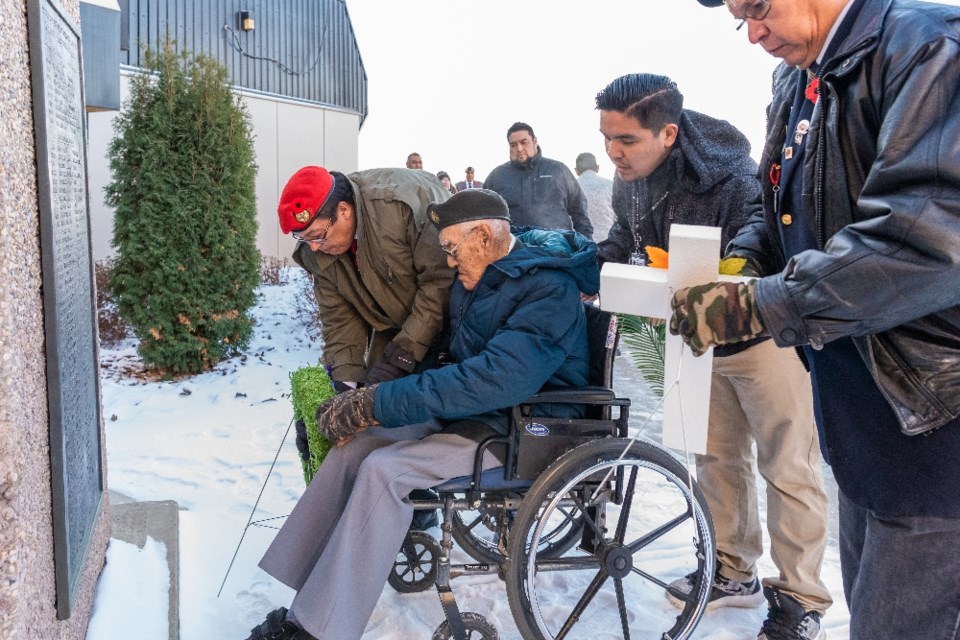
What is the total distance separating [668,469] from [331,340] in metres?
1.63

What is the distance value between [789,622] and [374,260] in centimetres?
199

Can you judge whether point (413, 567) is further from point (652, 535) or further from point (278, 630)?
point (652, 535)

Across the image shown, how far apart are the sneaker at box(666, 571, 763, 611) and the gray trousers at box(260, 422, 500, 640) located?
102cm

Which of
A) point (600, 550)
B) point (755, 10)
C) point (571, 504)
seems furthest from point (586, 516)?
point (755, 10)

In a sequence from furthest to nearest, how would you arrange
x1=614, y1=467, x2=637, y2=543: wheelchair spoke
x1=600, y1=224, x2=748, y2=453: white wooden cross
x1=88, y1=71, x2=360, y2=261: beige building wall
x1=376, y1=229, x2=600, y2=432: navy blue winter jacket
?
x1=88, y1=71, x2=360, y2=261: beige building wall < x1=614, y1=467, x2=637, y2=543: wheelchair spoke < x1=376, y1=229, x2=600, y2=432: navy blue winter jacket < x1=600, y1=224, x2=748, y2=453: white wooden cross

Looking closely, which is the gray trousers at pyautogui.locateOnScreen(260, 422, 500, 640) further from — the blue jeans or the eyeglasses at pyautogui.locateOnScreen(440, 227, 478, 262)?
the blue jeans

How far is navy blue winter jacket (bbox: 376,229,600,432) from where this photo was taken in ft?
8.04

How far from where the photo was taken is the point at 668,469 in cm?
248

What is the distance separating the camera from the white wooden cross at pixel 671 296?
1.63 metres

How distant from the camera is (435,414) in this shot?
2482 millimetres

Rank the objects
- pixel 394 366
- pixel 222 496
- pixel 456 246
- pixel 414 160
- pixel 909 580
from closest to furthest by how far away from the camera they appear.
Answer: pixel 909 580, pixel 456 246, pixel 394 366, pixel 222 496, pixel 414 160

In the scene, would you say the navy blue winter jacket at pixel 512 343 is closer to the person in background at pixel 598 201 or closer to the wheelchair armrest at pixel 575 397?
the wheelchair armrest at pixel 575 397

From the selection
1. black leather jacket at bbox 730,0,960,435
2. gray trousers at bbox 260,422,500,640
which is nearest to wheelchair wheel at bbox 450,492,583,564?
gray trousers at bbox 260,422,500,640

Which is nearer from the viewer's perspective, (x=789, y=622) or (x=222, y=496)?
(x=789, y=622)
